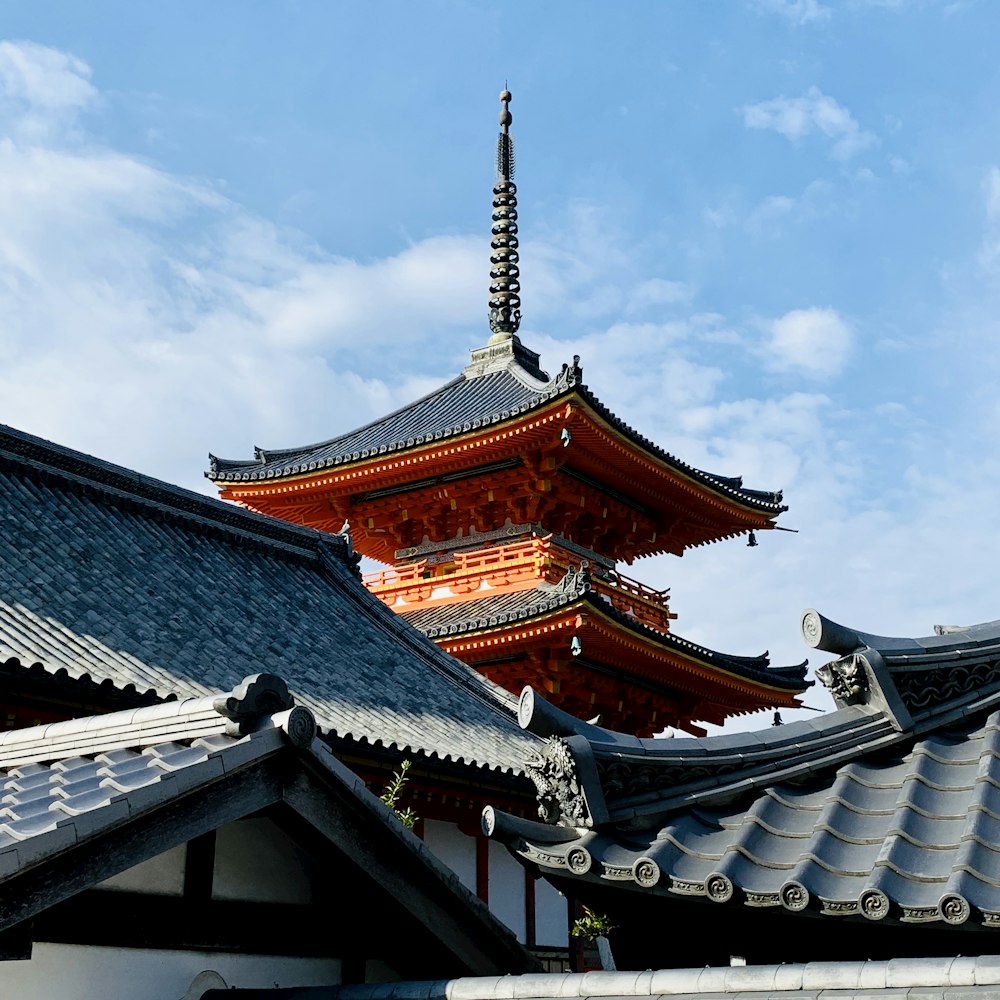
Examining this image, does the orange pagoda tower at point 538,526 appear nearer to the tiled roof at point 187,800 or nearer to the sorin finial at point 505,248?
the sorin finial at point 505,248

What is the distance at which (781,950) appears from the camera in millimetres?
5176

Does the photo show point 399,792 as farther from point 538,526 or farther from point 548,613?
point 538,526

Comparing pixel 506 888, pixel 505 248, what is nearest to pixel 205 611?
pixel 506 888

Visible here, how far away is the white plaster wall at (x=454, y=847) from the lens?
49.3 feet

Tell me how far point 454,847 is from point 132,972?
10.9 m

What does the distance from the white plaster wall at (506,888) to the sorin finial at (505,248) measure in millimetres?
15597

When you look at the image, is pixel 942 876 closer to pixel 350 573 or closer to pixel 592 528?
pixel 350 573

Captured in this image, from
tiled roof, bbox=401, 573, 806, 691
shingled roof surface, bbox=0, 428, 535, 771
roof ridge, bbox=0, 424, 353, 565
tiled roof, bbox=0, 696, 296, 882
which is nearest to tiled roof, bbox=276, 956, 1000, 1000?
tiled roof, bbox=0, 696, 296, 882

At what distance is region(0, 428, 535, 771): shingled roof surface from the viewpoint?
46.0 feet

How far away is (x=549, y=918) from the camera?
1652 cm

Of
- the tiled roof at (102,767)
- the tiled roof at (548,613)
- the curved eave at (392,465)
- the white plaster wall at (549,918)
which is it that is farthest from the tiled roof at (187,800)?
the curved eave at (392,465)

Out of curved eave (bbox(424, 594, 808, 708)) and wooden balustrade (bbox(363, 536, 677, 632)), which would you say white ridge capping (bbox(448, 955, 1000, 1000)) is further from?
wooden balustrade (bbox(363, 536, 677, 632))

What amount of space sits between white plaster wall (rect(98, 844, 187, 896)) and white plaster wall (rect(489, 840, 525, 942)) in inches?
441

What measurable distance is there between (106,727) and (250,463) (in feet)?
70.3
